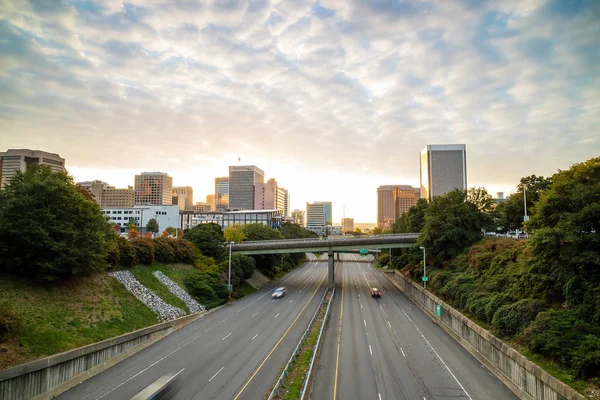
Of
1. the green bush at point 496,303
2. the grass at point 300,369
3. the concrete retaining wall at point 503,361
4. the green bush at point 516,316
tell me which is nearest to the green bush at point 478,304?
the green bush at point 496,303

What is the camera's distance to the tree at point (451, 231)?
56375mm

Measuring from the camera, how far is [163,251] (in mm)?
52812

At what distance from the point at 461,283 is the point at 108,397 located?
3736cm

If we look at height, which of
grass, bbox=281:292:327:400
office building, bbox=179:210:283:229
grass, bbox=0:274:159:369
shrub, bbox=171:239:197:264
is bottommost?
grass, bbox=281:292:327:400

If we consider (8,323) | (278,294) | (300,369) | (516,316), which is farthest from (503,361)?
(278,294)

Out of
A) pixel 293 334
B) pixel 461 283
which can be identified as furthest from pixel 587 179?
pixel 293 334

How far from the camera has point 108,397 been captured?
21.8 metres

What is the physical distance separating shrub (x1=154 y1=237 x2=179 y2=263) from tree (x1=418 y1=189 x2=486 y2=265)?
134 feet

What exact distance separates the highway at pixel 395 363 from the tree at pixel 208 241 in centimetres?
2856

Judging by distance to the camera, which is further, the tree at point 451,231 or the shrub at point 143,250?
the tree at point 451,231

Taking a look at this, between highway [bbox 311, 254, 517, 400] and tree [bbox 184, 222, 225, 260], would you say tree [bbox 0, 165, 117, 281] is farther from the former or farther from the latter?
tree [bbox 184, 222, 225, 260]

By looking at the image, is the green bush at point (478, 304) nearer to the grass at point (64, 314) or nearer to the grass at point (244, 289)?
the grass at point (64, 314)

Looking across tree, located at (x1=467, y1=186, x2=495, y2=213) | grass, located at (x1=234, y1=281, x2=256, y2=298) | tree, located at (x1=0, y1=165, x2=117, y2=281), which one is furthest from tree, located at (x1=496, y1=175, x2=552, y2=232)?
tree, located at (x1=0, y1=165, x2=117, y2=281)

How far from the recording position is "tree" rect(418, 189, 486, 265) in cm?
5638
